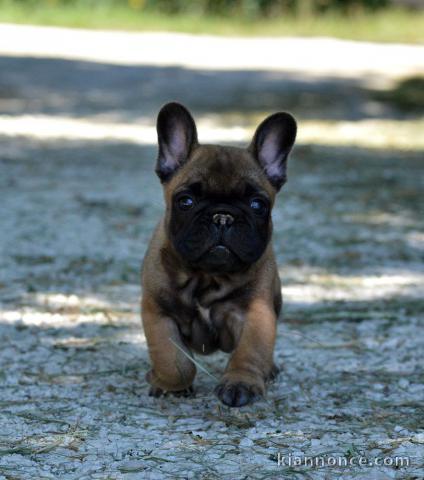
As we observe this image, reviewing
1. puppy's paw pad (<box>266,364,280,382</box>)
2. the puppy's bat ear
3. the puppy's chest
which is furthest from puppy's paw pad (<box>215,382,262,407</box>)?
the puppy's bat ear

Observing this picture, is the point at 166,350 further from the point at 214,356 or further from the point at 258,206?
the point at 214,356

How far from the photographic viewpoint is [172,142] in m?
5.50

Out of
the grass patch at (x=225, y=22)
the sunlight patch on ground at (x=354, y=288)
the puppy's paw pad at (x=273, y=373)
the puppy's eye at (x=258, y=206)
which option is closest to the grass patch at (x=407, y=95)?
the grass patch at (x=225, y=22)

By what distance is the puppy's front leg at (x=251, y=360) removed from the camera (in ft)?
16.0

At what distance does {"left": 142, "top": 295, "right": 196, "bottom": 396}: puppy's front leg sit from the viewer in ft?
16.9

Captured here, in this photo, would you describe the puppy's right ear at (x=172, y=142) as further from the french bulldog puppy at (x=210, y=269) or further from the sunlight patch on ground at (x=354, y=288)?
the sunlight patch on ground at (x=354, y=288)

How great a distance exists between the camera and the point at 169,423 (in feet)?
16.3

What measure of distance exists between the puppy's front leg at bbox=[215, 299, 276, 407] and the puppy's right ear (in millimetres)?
817

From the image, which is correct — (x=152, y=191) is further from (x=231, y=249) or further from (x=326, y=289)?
(x=231, y=249)

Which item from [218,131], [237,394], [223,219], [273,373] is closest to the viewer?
[237,394]

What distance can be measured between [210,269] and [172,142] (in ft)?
2.56

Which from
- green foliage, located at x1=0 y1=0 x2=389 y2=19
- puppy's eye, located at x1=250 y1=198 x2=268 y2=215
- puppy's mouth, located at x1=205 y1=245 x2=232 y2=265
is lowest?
puppy's mouth, located at x1=205 y1=245 x2=232 y2=265

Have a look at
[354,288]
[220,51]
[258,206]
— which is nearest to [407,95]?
[220,51]

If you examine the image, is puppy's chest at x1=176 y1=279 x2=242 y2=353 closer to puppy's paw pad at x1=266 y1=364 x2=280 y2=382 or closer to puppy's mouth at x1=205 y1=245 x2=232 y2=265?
puppy's mouth at x1=205 y1=245 x2=232 y2=265
